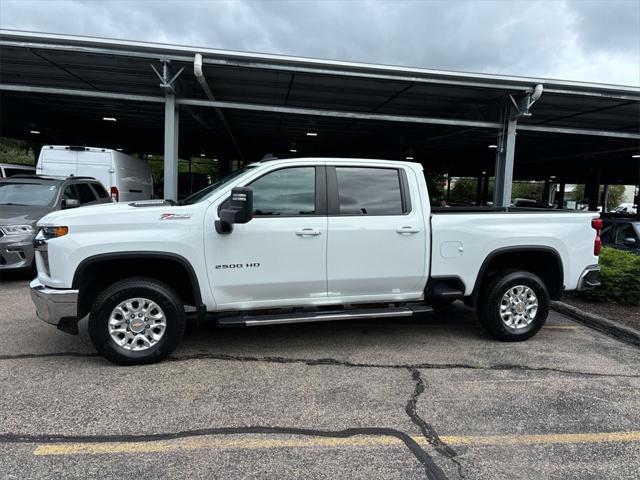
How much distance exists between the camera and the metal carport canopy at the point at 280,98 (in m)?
9.53

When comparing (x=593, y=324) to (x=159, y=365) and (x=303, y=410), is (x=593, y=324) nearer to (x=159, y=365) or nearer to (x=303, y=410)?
(x=303, y=410)

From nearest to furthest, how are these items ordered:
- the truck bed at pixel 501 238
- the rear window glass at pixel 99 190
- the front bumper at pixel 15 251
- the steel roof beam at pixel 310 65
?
the truck bed at pixel 501 238 → the front bumper at pixel 15 251 → the steel roof beam at pixel 310 65 → the rear window glass at pixel 99 190

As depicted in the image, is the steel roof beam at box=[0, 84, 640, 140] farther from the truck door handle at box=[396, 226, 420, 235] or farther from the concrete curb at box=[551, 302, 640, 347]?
the truck door handle at box=[396, 226, 420, 235]

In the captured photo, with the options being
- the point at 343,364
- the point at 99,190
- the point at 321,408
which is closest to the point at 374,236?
the point at 343,364

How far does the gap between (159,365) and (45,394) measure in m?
0.97

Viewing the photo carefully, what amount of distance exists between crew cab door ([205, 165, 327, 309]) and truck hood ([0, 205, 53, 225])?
5.00 m

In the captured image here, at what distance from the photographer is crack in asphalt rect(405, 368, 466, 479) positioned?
10.4 ft

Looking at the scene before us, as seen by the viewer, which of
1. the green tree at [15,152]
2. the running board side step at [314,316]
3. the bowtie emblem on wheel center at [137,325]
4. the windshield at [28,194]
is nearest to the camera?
the bowtie emblem on wheel center at [137,325]

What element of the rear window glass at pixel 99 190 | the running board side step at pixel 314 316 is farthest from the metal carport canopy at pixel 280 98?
the running board side step at pixel 314 316

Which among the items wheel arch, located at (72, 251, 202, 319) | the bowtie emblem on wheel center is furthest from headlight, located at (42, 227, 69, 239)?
the bowtie emblem on wheel center

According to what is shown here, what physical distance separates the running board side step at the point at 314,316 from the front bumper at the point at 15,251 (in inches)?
188

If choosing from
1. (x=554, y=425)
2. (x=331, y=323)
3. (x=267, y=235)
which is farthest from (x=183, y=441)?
(x=331, y=323)

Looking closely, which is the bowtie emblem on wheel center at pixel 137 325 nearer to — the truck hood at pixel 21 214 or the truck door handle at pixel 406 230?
the truck door handle at pixel 406 230

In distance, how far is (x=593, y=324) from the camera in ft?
21.4
